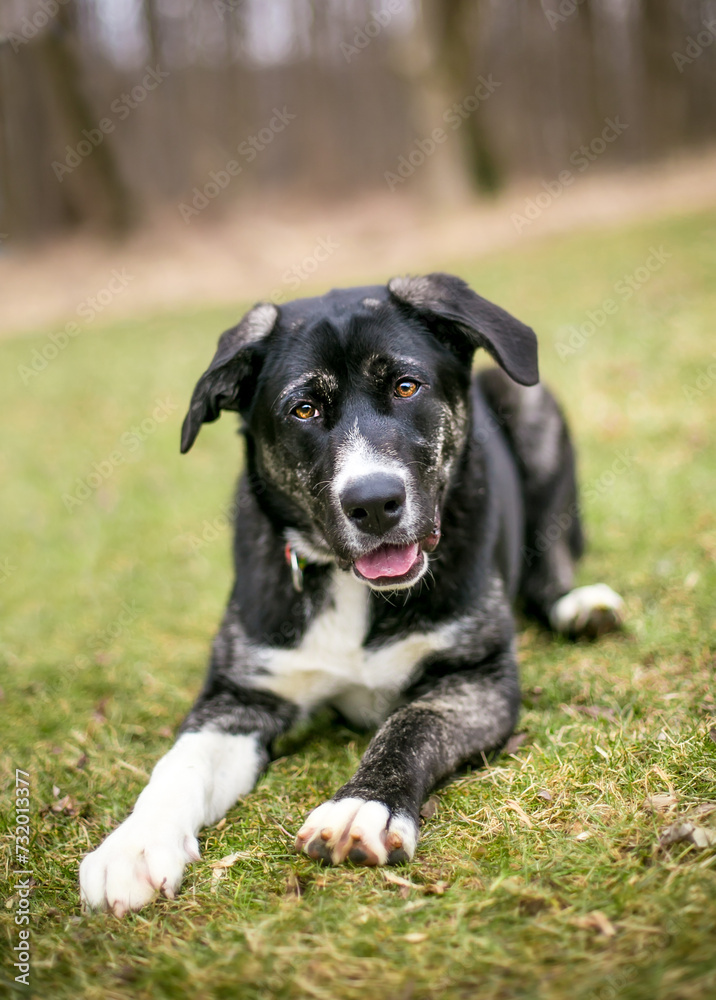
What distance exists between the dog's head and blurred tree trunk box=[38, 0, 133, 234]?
17.2 meters

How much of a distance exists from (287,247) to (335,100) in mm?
8418

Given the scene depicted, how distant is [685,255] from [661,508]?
7.74 meters

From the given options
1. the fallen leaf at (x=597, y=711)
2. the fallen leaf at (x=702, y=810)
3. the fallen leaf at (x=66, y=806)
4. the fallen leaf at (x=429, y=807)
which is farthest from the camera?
the fallen leaf at (x=597, y=711)

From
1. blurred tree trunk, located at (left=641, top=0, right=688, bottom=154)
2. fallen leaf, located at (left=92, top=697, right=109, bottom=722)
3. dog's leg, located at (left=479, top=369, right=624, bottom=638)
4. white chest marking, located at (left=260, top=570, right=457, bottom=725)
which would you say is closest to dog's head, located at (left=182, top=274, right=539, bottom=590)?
white chest marking, located at (left=260, top=570, right=457, bottom=725)

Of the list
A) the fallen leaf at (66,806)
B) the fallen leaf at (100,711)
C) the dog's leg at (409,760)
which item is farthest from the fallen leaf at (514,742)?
the fallen leaf at (100,711)

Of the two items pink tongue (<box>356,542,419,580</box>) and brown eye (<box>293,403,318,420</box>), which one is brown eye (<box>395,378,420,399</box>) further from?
pink tongue (<box>356,542,419,580</box>)

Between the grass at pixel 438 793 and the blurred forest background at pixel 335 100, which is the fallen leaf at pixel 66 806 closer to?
the grass at pixel 438 793

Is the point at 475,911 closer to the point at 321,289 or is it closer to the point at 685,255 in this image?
the point at 685,255

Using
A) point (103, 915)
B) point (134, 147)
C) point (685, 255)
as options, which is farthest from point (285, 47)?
point (103, 915)

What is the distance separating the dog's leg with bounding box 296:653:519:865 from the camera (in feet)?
8.54

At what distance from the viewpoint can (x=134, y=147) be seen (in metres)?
23.0

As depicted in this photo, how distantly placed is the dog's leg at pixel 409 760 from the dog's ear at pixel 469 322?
3.97ft

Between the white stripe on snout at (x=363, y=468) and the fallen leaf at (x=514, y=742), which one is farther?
the fallen leaf at (x=514, y=742)

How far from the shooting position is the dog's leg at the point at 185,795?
8.55ft
